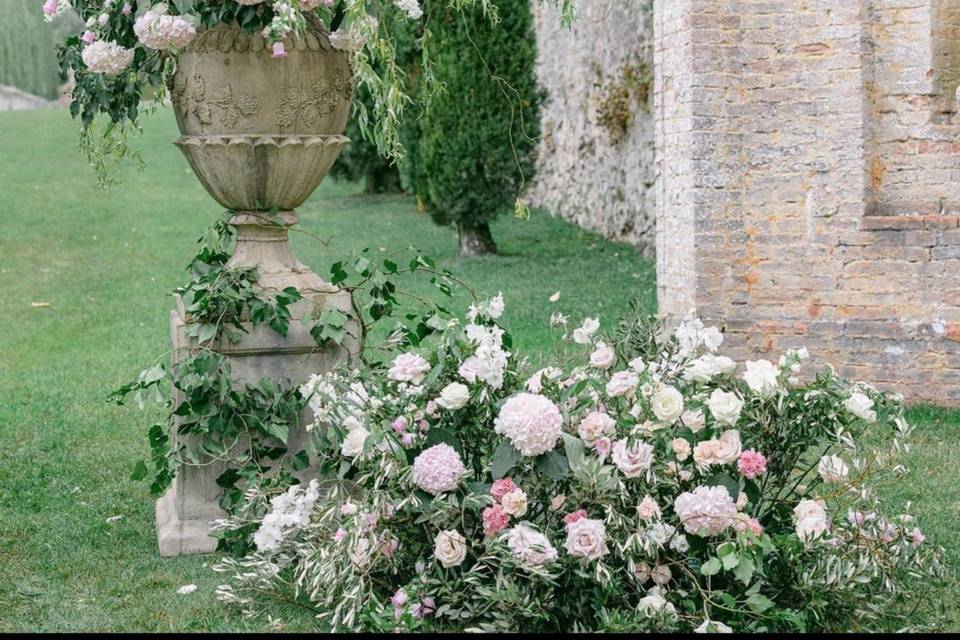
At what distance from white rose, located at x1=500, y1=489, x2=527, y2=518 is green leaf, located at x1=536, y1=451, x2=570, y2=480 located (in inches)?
4.0

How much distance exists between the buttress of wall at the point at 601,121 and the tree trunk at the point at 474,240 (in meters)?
1.64

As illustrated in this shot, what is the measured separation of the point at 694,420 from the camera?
152 inches

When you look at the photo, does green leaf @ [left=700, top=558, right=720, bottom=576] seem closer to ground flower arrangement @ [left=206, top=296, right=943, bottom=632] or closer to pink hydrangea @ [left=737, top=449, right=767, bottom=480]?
ground flower arrangement @ [left=206, top=296, right=943, bottom=632]

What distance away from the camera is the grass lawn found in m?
4.38

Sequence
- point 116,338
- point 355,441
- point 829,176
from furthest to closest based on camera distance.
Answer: point 116,338 < point 829,176 < point 355,441

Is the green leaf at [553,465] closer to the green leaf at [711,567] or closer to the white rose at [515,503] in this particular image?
the white rose at [515,503]

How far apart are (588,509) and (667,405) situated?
15.5 inches

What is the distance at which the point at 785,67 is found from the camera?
23.3 feet

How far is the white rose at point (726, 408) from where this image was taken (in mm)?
→ 3789

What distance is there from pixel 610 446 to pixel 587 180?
13.2 metres

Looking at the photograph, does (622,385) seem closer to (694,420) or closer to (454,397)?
(694,420)

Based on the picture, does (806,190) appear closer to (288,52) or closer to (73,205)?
(288,52)

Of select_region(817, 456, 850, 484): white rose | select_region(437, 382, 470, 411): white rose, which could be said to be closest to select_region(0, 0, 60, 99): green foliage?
select_region(437, 382, 470, 411): white rose

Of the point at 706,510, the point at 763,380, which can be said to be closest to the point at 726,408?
the point at 763,380
